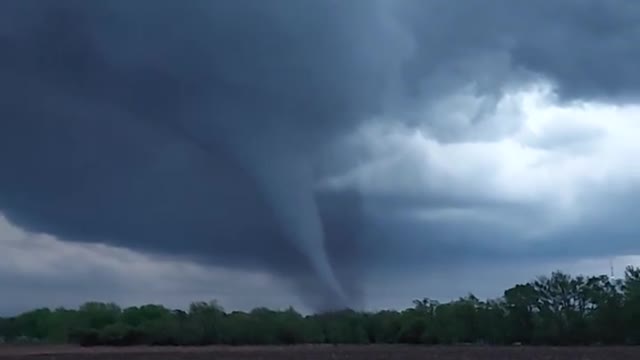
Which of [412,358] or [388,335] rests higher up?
[388,335]

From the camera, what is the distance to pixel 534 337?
5965 inches

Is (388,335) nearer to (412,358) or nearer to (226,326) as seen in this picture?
(226,326)

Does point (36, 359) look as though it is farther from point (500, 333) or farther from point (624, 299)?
point (624, 299)

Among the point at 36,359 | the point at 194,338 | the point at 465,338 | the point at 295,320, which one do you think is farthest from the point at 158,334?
the point at 36,359

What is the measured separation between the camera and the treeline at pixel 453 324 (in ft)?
495

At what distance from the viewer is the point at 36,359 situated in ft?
330

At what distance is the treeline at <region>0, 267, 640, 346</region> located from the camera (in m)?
151

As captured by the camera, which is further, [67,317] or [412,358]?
[67,317]

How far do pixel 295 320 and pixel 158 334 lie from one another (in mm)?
20927

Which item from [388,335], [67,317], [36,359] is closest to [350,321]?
[388,335]

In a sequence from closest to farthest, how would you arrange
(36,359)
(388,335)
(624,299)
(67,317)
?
(36,359) < (624,299) < (388,335) < (67,317)

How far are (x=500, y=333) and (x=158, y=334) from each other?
48510mm

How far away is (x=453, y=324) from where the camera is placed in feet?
518

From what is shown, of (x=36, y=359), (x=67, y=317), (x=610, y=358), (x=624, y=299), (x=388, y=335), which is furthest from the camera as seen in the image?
(x=67, y=317)
